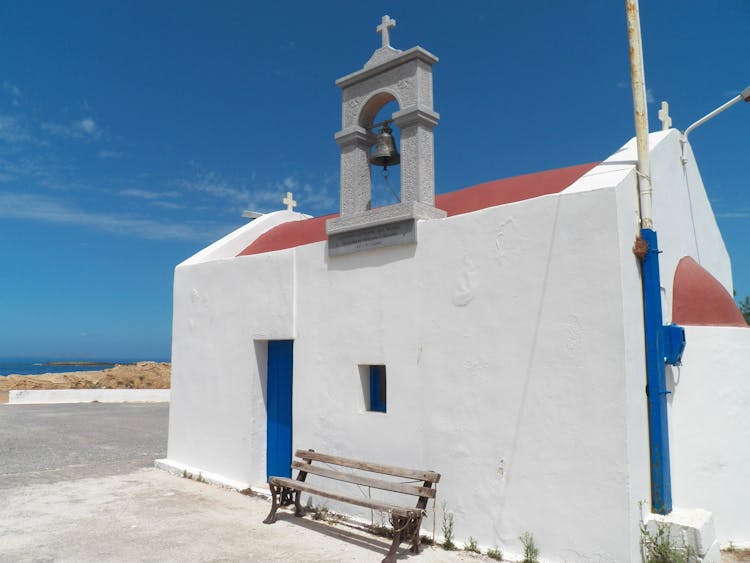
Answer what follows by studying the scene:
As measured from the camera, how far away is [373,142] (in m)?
6.86

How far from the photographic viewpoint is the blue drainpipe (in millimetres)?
4730

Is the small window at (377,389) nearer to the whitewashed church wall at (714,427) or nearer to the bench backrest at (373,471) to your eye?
the bench backrest at (373,471)

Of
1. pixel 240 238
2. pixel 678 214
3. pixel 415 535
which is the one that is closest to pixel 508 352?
pixel 415 535

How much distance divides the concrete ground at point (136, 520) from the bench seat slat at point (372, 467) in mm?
649

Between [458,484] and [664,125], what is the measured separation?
4.90 m

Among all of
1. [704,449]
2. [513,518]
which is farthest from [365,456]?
[704,449]

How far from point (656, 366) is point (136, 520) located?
5610mm

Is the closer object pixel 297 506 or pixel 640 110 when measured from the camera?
pixel 640 110

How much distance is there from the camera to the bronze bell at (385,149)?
263 inches

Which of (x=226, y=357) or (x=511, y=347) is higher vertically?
(x=511, y=347)

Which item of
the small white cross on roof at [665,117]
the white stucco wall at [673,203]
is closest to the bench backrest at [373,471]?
the white stucco wall at [673,203]

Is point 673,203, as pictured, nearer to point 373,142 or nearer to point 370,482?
point 373,142

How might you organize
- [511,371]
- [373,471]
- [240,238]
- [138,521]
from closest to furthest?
1. [511,371]
2. [373,471]
3. [138,521]
4. [240,238]

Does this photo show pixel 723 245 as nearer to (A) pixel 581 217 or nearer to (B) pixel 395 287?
(A) pixel 581 217
